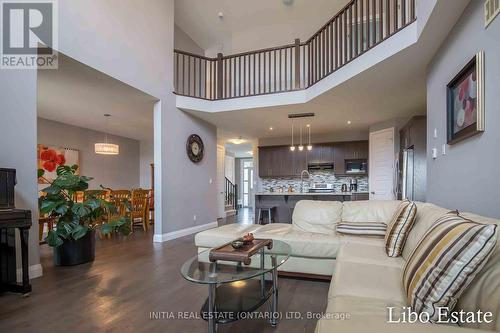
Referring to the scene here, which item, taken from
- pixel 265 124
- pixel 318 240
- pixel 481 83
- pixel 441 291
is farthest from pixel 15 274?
pixel 265 124

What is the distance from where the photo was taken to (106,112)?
5895 mm

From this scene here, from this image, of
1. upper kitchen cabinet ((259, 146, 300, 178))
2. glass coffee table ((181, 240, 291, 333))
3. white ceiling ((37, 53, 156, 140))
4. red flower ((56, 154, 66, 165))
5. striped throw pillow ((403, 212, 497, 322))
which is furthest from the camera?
upper kitchen cabinet ((259, 146, 300, 178))

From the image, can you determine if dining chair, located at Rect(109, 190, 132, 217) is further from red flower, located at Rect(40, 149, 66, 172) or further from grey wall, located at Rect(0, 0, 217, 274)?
red flower, located at Rect(40, 149, 66, 172)

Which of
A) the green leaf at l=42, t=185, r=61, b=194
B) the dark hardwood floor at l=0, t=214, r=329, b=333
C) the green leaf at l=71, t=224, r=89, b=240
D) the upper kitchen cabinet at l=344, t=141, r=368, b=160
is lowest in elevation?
the dark hardwood floor at l=0, t=214, r=329, b=333

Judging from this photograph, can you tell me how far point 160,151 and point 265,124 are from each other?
2794mm

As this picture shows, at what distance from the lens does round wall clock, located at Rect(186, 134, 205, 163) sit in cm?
572

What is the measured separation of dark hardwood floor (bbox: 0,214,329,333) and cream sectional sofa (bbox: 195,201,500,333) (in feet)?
1.36

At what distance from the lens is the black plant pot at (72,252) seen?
3453 mm

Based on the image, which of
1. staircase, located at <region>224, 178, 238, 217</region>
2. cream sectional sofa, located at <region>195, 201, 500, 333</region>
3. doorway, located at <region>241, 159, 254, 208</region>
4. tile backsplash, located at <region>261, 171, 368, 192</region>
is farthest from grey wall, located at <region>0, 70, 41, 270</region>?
doorway, located at <region>241, 159, 254, 208</region>

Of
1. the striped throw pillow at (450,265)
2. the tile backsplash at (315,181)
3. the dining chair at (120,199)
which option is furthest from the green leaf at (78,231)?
the tile backsplash at (315,181)

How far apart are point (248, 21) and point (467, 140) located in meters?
5.65

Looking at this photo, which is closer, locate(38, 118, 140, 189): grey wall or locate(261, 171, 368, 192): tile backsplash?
locate(38, 118, 140, 189): grey wall

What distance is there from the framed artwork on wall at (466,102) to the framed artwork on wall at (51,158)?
735cm

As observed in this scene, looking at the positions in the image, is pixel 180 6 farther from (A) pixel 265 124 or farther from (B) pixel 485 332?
(B) pixel 485 332
